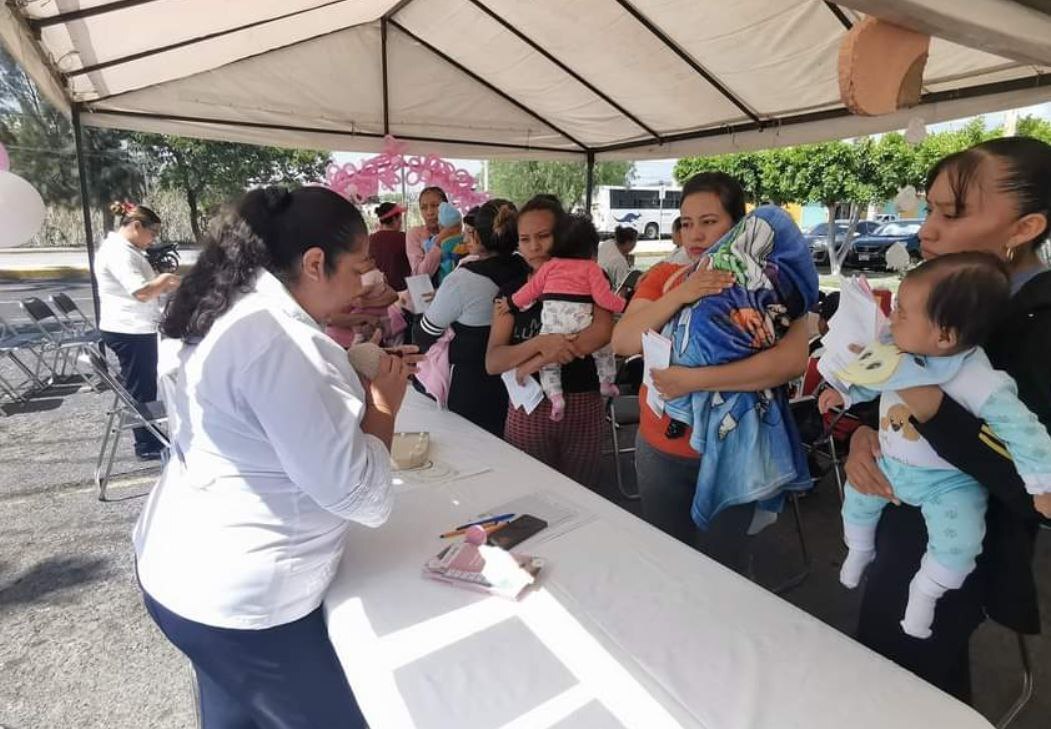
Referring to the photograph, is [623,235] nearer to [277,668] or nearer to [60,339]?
[60,339]

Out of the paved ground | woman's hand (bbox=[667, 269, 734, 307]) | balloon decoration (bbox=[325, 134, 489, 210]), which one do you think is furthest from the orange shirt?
balloon decoration (bbox=[325, 134, 489, 210])

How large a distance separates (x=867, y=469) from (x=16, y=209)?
2965mm

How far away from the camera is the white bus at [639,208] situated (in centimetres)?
2341

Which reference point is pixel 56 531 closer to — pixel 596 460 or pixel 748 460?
pixel 596 460

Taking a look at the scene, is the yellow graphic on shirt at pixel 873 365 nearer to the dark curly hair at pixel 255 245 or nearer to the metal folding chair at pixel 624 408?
the dark curly hair at pixel 255 245

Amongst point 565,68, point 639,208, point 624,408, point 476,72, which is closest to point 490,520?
point 624,408

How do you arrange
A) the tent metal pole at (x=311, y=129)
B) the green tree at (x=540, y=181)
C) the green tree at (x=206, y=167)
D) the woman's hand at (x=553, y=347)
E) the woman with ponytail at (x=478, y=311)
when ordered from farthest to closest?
the green tree at (x=540, y=181) → the green tree at (x=206, y=167) → the tent metal pole at (x=311, y=129) → the woman with ponytail at (x=478, y=311) → the woman's hand at (x=553, y=347)

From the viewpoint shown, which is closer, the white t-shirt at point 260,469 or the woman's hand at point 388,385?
the white t-shirt at point 260,469

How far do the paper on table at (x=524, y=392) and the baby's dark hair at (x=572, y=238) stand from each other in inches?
17.6

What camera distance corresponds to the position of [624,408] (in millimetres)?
3240

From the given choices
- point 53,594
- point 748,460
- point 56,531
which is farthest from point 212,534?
point 56,531

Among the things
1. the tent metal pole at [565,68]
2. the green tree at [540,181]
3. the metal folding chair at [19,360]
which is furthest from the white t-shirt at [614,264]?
the green tree at [540,181]

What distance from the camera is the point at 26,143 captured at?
1432 centimetres

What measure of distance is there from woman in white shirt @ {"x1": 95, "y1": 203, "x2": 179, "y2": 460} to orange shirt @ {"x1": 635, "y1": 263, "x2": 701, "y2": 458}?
3092 millimetres
